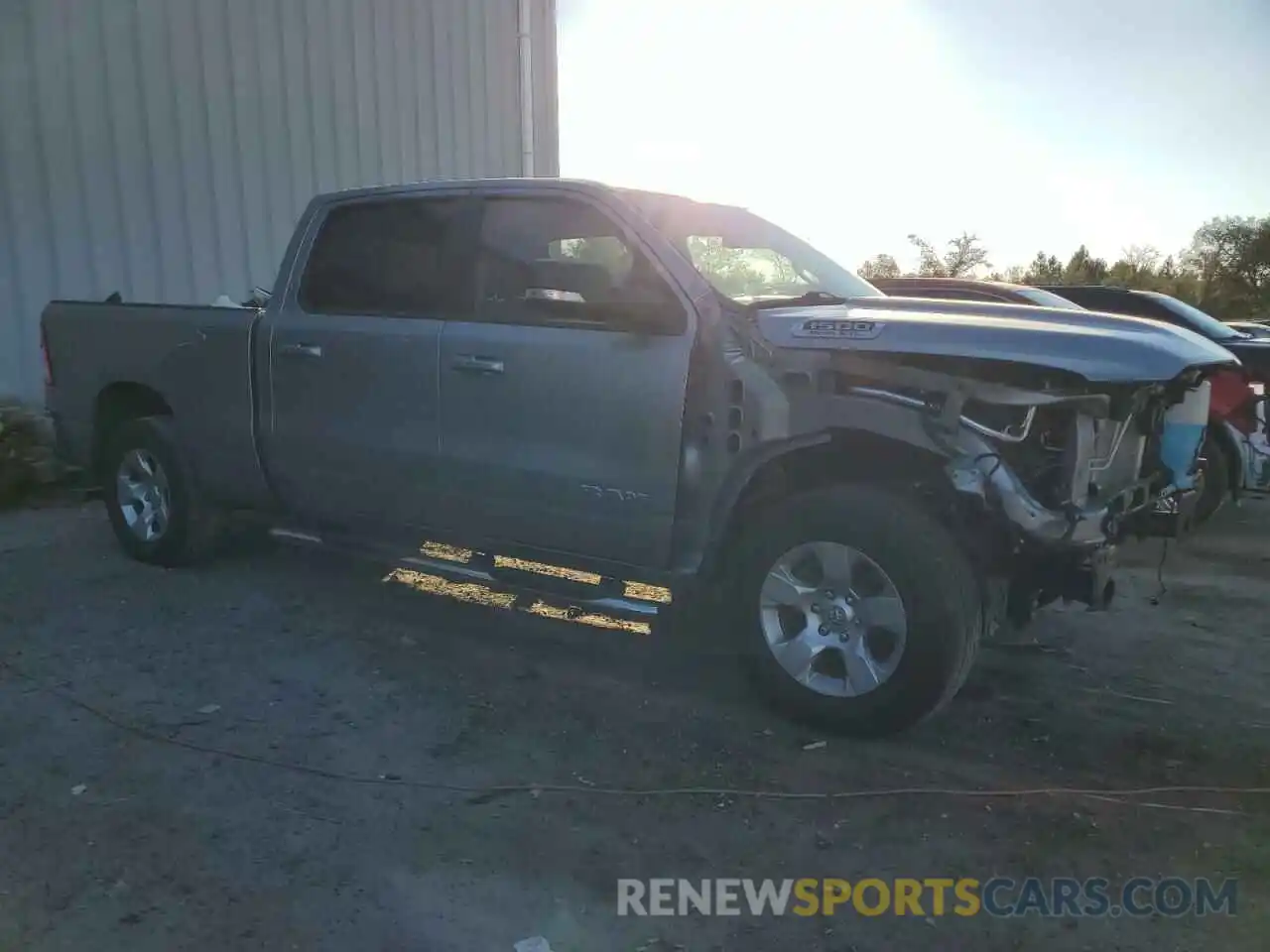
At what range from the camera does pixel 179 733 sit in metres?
3.87

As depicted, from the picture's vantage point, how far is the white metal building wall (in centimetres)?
824

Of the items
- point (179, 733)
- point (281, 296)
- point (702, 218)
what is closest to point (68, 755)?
point (179, 733)

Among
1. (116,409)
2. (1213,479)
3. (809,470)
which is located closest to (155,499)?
(116,409)

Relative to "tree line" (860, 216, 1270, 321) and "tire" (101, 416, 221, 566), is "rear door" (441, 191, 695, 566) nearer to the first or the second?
"tire" (101, 416, 221, 566)

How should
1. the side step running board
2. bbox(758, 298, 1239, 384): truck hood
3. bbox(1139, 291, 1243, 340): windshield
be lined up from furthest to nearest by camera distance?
bbox(1139, 291, 1243, 340): windshield
the side step running board
bbox(758, 298, 1239, 384): truck hood

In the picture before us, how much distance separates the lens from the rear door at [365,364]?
15.4 feet

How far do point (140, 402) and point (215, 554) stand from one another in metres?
0.94

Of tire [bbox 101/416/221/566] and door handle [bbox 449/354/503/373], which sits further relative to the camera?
tire [bbox 101/416/221/566]

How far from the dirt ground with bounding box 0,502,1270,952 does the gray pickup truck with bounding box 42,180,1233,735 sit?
39 centimetres

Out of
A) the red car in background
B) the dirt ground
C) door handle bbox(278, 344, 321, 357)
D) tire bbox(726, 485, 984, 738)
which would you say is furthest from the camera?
the red car in background

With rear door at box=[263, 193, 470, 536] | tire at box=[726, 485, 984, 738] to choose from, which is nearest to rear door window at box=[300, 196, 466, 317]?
rear door at box=[263, 193, 470, 536]

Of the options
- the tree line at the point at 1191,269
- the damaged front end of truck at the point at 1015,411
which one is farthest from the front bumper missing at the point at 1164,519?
the tree line at the point at 1191,269

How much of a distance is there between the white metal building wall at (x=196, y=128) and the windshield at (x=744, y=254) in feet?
20.1

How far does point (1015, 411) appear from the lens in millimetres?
3629
